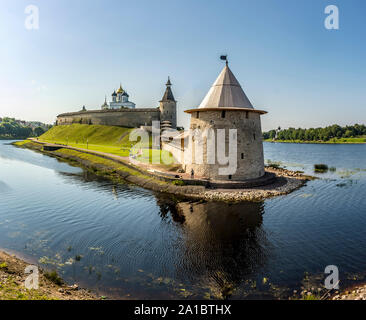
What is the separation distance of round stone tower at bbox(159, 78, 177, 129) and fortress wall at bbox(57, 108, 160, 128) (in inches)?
96.1

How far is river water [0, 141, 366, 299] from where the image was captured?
9.05 metres

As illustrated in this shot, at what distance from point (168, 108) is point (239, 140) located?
41.3 meters

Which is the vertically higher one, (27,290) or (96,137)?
(96,137)

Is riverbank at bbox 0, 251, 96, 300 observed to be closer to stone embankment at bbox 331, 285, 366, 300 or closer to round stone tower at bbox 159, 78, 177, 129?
stone embankment at bbox 331, 285, 366, 300

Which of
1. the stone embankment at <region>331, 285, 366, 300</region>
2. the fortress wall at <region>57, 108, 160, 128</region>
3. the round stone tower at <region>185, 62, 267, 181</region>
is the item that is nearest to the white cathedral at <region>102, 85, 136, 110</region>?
the fortress wall at <region>57, 108, 160, 128</region>

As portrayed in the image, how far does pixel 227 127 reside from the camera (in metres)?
22.3

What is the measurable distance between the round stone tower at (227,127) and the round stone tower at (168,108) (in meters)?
37.5

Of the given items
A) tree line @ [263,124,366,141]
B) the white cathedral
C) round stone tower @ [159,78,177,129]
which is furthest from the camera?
tree line @ [263,124,366,141]

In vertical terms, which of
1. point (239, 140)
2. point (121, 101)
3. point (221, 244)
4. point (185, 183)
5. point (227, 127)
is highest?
point (121, 101)

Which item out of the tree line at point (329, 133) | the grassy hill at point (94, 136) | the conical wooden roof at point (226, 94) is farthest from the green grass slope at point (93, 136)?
the tree line at point (329, 133)

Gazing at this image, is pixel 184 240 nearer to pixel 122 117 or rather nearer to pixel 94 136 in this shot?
pixel 94 136

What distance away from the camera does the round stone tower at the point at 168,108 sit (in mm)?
60812

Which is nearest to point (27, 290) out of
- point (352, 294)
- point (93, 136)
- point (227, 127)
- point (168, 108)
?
point (352, 294)

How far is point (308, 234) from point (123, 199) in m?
13.4
